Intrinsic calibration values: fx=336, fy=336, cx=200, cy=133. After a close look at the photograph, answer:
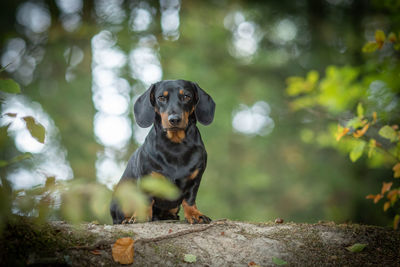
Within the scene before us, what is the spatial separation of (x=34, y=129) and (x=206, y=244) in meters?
1.41

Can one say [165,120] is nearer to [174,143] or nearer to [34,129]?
[174,143]

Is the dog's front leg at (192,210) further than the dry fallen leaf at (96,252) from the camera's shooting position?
Yes

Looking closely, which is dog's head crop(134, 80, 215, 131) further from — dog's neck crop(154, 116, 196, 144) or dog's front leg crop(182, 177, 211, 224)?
dog's front leg crop(182, 177, 211, 224)

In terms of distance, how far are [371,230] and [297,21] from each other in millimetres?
7508

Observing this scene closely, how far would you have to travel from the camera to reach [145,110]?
11.0 feet

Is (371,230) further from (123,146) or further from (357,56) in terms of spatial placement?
(123,146)

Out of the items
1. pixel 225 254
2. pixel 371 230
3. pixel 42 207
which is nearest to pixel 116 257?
pixel 225 254

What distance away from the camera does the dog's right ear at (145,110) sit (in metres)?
3.30

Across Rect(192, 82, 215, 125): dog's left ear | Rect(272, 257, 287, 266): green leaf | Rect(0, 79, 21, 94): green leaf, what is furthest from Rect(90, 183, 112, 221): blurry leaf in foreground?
Rect(192, 82, 215, 125): dog's left ear

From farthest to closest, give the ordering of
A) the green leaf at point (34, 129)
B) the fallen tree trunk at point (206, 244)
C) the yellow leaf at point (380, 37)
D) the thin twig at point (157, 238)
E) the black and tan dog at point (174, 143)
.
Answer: the black and tan dog at point (174, 143) → the yellow leaf at point (380, 37) → the thin twig at point (157, 238) → the fallen tree trunk at point (206, 244) → the green leaf at point (34, 129)

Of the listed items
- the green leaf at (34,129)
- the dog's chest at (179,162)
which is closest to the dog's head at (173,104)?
the dog's chest at (179,162)

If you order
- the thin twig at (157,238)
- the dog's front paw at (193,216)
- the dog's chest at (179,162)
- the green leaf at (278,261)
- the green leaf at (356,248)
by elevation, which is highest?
the dog's chest at (179,162)

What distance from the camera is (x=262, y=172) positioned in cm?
924

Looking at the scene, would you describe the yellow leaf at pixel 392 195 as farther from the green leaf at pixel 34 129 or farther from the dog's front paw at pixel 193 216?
the green leaf at pixel 34 129
